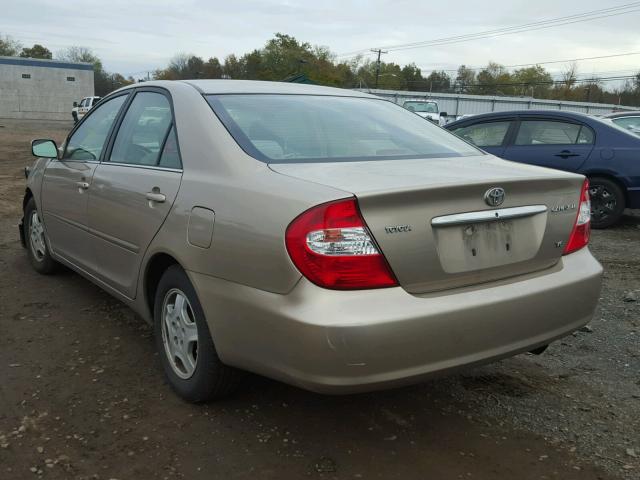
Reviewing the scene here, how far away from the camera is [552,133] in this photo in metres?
7.80

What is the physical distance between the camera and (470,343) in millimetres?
2352

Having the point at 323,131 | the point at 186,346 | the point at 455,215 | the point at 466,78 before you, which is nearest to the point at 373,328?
the point at 455,215

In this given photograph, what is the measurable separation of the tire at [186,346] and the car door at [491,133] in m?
5.96

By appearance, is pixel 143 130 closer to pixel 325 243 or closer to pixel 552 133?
pixel 325 243

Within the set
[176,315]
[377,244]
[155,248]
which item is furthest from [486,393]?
[155,248]

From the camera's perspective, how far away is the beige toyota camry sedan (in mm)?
2195

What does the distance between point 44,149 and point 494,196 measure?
349 cm

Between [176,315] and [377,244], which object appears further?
[176,315]

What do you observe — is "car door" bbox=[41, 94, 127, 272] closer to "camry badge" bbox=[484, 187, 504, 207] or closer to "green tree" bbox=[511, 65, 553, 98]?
"camry badge" bbox=[484, 187, 504, 207]

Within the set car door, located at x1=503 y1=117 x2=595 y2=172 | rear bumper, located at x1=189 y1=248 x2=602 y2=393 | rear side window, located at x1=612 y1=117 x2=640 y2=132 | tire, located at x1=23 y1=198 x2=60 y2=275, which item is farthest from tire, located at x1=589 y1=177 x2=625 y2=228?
tire, located at x1=23 y1=198 x2=60 y2=275

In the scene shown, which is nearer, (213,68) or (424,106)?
(424,106)

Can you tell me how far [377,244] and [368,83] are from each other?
314 ft

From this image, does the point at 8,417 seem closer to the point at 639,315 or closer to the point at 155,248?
the point at 155,248

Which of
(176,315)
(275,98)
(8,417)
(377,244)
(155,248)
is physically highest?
(275,98)
